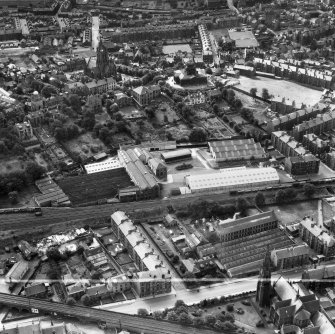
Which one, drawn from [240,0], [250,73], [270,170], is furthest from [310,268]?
[240,0]

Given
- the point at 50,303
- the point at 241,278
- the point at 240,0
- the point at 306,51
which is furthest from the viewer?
the point at 240,0

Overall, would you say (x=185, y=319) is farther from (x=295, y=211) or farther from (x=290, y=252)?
(x=295, y=211)

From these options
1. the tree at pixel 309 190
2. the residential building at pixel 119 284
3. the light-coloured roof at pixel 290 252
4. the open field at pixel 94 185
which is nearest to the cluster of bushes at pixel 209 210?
the tree at pixel 309 190

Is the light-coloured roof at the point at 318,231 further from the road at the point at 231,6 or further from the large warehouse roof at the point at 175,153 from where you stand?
the road at the point at 231,6

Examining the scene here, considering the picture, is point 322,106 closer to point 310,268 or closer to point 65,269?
point 310,268

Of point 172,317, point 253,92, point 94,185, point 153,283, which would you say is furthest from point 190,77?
point 172,317
